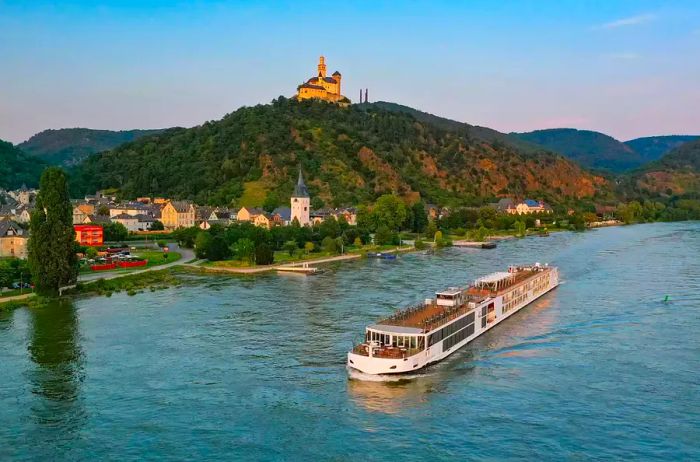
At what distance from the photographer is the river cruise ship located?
34.7 meters

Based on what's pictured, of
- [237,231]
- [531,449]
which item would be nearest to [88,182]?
[237,231]

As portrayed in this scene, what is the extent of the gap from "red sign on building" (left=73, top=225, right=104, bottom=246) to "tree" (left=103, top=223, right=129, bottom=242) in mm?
3535

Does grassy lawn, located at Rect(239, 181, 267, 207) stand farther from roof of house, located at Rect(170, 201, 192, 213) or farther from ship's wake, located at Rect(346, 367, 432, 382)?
ship's wake, located at Rect(346, 367, 432, 382)

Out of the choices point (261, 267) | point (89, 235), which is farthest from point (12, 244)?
point (261, 267)

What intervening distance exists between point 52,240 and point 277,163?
104735 millimetres

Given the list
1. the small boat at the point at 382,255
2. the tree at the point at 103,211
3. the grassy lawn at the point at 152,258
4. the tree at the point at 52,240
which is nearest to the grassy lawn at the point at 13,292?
the tree at the point at 52,240

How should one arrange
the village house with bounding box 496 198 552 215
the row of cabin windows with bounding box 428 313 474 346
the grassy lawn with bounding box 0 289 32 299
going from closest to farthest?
1. the row of cabin windows with bounding box 428 313 474 346
2. the grassy lawn with bounding box 0 289 32 299
3. the village house with bounding box 496 198 552 215

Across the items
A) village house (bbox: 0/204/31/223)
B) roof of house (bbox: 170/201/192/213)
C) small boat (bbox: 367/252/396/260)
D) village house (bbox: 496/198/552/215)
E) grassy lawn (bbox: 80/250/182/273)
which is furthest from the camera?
village house (bbox: 496/198/552/215)

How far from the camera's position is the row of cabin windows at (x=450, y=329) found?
37.2m

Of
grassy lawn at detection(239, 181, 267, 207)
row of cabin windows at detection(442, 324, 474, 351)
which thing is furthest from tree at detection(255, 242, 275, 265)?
grassy lawn at detection(239, 181, 267, 207)

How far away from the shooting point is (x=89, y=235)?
9138 cm

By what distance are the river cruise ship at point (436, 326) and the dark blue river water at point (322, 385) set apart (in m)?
0.93

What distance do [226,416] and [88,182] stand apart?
157 m

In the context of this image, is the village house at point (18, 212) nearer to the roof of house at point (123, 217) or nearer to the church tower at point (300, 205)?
the roof of house at point (123, 217)
